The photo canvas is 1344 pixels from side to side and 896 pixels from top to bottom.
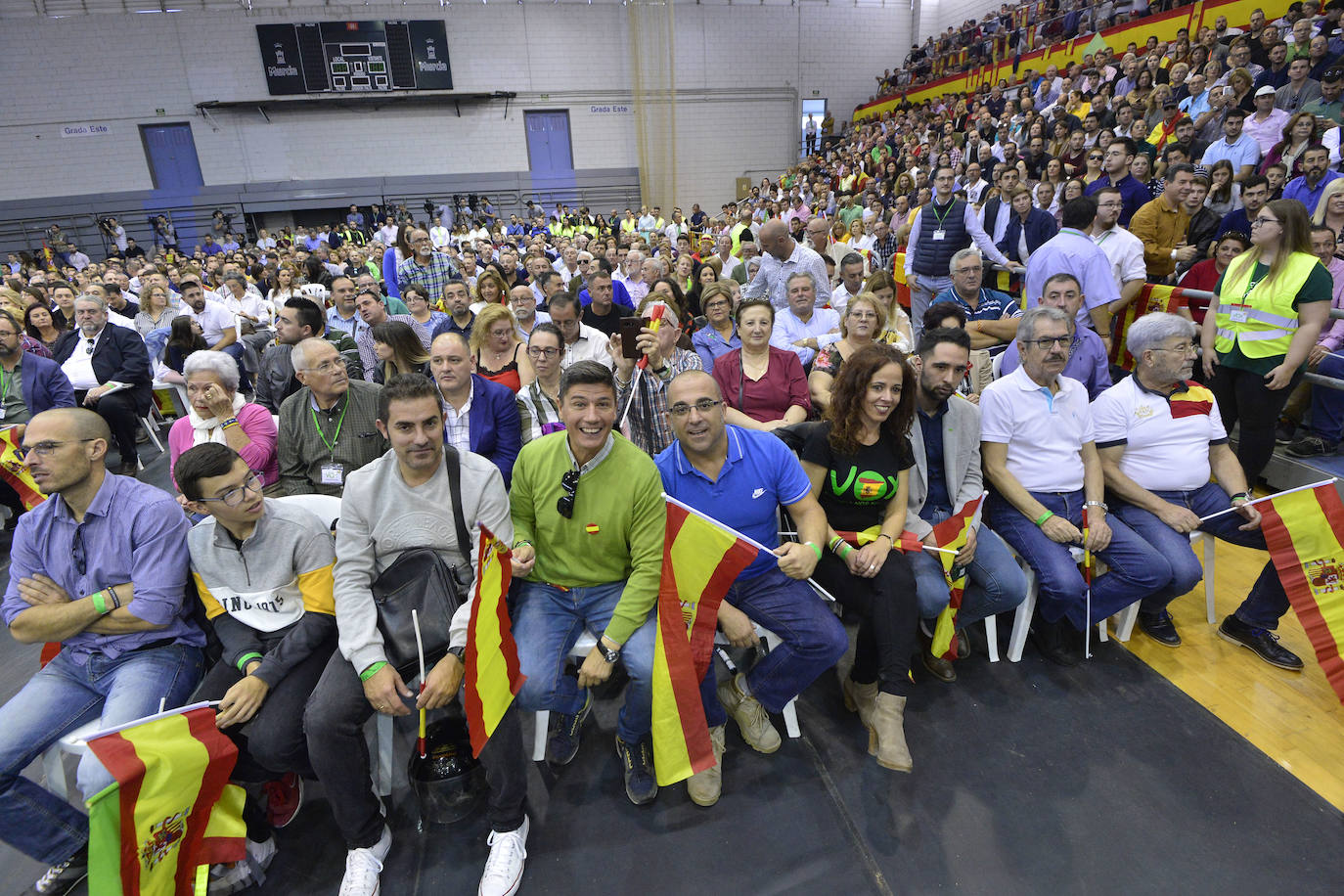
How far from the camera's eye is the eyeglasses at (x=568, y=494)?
6.98ft

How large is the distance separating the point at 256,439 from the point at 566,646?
184 cm

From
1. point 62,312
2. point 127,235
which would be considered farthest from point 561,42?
point 62,312

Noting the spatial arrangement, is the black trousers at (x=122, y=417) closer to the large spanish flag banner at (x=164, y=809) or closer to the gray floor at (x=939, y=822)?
the gray floor at (x=939, y=822)

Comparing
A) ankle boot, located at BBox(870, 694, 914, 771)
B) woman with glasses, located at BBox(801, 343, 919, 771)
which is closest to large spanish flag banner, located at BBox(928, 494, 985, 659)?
woman with glasses, located at BBox(801, 343, 919, 771)

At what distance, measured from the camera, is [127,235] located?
1648 cm

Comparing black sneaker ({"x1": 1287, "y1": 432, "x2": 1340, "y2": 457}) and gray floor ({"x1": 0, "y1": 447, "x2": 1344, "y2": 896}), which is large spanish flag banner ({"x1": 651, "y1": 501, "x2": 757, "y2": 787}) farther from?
black sneaker ({"x1": 1287, "y1": 432, "x2": 1340, "y2": 457})

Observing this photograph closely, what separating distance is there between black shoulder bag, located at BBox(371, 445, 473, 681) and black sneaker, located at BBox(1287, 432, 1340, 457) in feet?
15.3

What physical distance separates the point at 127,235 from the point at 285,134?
478 cm

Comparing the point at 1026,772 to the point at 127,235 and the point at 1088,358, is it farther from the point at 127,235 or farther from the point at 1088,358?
the point at 127,235

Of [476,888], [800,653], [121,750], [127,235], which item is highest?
[127,235]

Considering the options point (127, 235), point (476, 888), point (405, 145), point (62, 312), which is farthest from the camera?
point (405, 145)

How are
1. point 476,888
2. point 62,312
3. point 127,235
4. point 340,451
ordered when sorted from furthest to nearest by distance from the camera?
point 127,235
point 62,312
point 340,451
point 476,888

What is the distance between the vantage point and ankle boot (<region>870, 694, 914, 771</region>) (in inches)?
84.7

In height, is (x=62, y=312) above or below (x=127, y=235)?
below
